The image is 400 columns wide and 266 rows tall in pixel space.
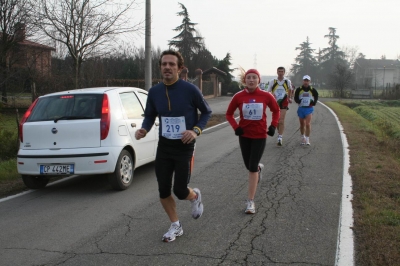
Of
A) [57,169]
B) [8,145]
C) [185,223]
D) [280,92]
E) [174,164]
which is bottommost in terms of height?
[185,223]

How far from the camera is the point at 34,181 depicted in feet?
23.4

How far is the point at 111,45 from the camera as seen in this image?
16078 millimetres

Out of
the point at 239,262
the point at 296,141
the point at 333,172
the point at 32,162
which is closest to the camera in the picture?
the point at 239,262

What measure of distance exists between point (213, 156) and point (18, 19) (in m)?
13.3

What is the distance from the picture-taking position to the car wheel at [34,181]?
23.2 feet

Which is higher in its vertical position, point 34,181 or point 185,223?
point 34,181

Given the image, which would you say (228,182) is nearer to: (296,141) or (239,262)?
(239,262)

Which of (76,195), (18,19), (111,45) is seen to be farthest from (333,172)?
(18,19)

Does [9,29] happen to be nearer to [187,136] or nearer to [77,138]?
[77,138]

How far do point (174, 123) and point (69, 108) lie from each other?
2901 mm

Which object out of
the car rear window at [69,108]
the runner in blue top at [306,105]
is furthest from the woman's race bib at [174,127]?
the runner in blue top at [306,105]

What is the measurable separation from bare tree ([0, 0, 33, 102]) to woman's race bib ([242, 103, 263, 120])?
13.1m

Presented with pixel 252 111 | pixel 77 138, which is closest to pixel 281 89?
pixel 252 111

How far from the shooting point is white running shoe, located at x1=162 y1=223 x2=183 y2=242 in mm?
4590
